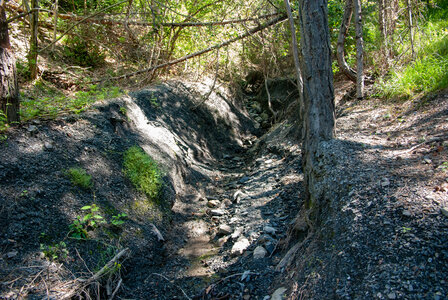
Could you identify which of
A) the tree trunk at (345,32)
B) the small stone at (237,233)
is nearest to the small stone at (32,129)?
the small stone at (237,233)

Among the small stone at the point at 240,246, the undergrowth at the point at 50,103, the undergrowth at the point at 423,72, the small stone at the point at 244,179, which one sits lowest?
the small stone at the point at 240,246

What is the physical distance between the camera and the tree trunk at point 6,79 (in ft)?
10.8

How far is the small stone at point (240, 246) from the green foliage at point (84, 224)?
1.43m

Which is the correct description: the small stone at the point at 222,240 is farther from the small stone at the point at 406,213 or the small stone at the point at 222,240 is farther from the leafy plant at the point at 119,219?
the small stone at the point at 406,213

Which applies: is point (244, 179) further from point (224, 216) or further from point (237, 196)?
point (224, 216)

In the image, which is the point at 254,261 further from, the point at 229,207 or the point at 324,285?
the point at 229,207

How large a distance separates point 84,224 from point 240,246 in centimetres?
165

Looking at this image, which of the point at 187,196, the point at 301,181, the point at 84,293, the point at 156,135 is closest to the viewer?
the point at 84,293

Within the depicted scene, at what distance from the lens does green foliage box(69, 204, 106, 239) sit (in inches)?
112

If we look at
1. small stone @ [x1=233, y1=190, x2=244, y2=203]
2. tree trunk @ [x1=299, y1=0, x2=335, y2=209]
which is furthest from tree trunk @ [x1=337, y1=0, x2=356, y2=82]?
small stone @ [x1=233, y1=190, x2=244, y2=203]

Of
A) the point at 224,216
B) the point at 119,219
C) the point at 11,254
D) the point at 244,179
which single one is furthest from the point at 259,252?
the point at 244,179

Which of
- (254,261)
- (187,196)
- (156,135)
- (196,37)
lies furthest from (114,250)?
(196,37)

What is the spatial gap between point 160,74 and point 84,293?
6057 mm

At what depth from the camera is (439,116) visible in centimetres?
362
